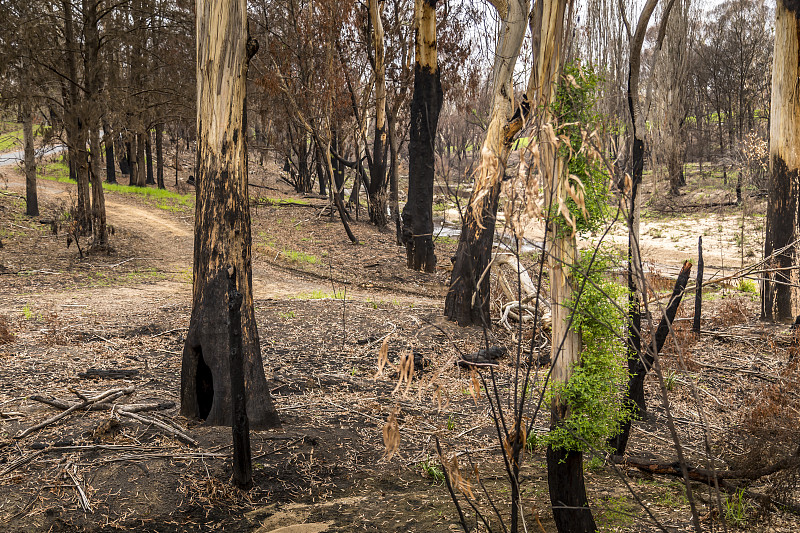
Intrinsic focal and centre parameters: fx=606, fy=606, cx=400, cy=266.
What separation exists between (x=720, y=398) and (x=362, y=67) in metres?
17.5

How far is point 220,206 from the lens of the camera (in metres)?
4.75

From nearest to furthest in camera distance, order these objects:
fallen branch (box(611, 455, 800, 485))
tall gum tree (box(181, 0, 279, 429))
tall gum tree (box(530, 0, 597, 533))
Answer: tall gum tree (box(530, 0, 597, 533)), fallen branch (box(611, 455, 800, 485)), tall gum tree (box(181, 0, 279, 429))

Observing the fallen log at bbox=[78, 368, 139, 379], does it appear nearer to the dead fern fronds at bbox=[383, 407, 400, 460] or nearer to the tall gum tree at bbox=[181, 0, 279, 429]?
the tall gum tree at bbox=[181, 0, 279, 429]

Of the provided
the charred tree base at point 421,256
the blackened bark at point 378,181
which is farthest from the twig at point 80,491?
the blackened bark at point 378,181

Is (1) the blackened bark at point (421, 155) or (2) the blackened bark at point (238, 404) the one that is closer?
(2) the blackened bark at point (238, 404)

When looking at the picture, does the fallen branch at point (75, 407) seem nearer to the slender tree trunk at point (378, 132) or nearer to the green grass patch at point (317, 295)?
the green grass patch at point (317, 295)

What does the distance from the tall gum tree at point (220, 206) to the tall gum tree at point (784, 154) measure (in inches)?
297

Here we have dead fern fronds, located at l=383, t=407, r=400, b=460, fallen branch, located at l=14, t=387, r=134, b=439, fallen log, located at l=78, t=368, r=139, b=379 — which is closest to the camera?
dead fern fronds, located at l=383, t=407, r=400, b=460

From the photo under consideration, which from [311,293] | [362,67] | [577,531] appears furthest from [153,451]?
[362,67]

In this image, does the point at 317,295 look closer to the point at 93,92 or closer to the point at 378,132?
the point at 93,92

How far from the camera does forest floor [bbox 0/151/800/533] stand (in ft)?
12.3

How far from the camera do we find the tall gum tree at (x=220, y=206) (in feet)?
15.7

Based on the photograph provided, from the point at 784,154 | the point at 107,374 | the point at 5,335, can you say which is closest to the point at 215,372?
the point at 107,374

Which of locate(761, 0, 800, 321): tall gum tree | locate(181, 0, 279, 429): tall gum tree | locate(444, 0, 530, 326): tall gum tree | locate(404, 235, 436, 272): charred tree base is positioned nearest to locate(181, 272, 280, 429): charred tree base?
locate(181, 0, 279, 429): tall gum tree
